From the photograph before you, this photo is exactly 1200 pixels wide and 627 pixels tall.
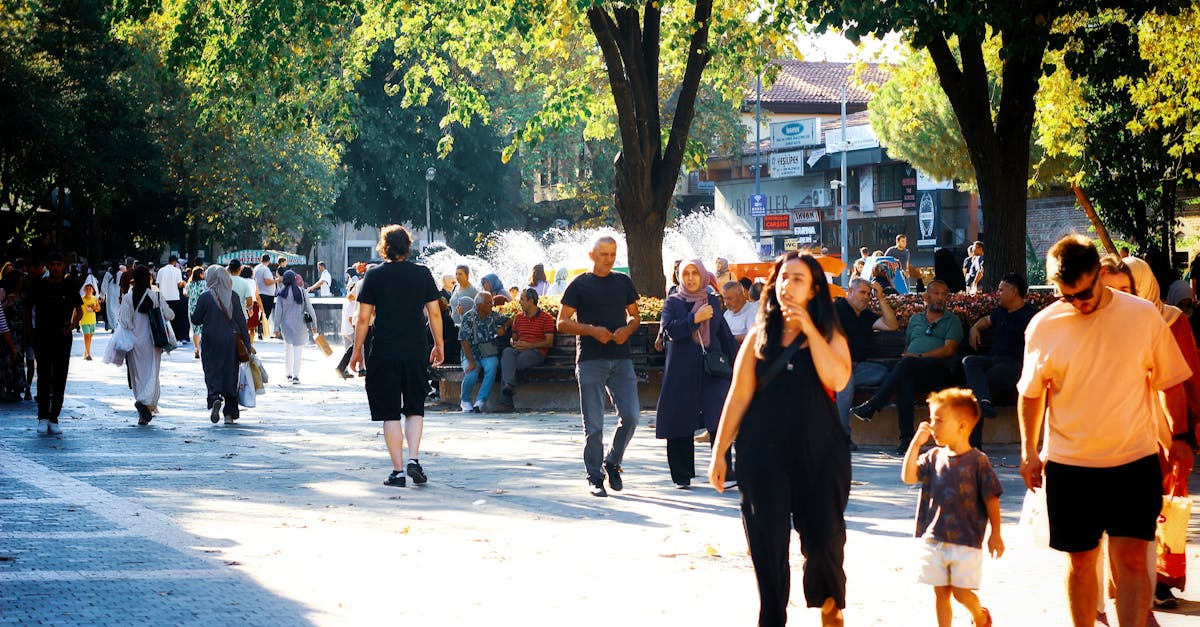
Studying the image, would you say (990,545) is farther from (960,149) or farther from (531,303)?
(960,149)

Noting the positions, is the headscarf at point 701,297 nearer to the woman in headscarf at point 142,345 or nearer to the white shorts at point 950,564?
the white shorts at point 950,564

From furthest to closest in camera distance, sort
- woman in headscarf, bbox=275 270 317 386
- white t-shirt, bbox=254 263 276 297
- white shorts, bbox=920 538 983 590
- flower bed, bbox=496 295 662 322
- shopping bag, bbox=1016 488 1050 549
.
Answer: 1. white t-shirt, bbox=254 263 276 297
2. woman in headscarf, bbox=275 270 317 386
3. flower bed, bbox=496 295 662 322
4. white shorts, bbox=920 538 983 590
5. shopping bag, bbox=1016 488 1050 549

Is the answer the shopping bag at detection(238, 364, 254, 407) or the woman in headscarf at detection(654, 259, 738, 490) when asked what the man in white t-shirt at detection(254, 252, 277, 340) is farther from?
the woman in headscarf at detection(654, 259, 738, 490)

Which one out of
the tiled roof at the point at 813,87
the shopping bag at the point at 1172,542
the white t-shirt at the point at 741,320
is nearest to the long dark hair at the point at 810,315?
the shopping bag at the point at 1172,542

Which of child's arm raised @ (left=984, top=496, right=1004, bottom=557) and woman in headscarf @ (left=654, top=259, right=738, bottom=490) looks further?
woman in headscarf @ (left=654, top=259, right=738, bottom=490)

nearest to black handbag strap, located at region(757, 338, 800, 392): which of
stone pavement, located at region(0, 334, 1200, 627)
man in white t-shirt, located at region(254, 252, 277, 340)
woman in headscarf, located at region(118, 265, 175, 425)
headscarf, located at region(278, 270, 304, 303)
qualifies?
stone pavement, located at region(0, 334, 1200, 627)

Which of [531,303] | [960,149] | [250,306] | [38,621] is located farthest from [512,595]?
[960,149]

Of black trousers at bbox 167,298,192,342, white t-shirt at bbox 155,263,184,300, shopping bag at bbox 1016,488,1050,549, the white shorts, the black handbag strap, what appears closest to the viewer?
the black handbag strap

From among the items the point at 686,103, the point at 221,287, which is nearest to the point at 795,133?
the point at 686,103

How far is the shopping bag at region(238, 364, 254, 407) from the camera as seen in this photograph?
18141 millimetres

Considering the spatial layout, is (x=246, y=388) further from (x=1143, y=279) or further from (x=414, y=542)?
(x=1143, y=279)

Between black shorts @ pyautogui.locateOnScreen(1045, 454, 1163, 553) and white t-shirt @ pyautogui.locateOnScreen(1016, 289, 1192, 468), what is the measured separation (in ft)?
0.14

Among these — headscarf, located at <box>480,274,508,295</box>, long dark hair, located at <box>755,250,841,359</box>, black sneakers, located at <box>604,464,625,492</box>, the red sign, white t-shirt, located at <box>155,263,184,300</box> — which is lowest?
black sneakers, located at <box>604,464,625,492</box>

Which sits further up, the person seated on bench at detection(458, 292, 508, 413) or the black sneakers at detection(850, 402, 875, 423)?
the person seated on bench at detection(458, 292, 508, 413)
